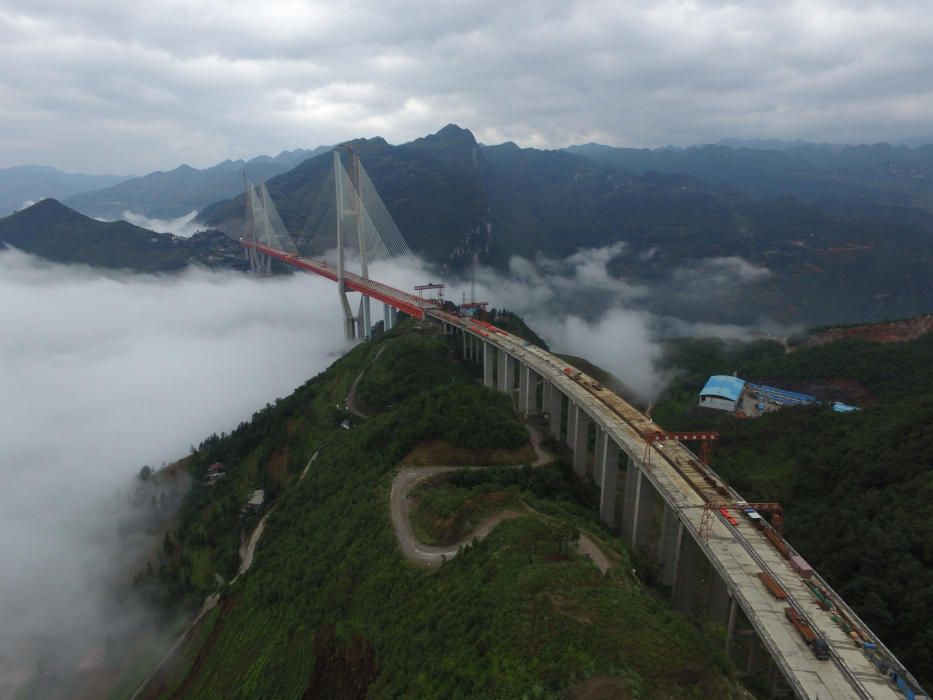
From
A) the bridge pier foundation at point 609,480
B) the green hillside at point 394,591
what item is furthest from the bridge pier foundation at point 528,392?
the bridge pier foundation at point 609,480

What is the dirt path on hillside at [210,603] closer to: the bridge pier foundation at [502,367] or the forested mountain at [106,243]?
the bridge pier foundation at [502,367]

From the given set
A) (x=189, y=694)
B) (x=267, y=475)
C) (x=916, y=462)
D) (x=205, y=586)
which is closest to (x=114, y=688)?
(x=205, y=586)

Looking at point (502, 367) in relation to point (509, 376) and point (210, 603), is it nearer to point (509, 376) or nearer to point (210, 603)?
point (509, 376)

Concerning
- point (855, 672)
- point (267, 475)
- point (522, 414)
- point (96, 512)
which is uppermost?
point (855, 672)

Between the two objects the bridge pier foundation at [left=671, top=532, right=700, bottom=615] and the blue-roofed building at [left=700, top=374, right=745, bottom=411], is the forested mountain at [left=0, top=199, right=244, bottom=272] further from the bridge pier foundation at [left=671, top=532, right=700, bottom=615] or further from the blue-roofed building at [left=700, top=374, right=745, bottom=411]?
the bridge pier foundation at [left=671, top=532, right=700, bottom=615]

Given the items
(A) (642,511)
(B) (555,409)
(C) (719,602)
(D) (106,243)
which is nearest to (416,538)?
(A) (642,511)

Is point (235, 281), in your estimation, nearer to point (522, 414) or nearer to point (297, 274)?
point (297, 274)
